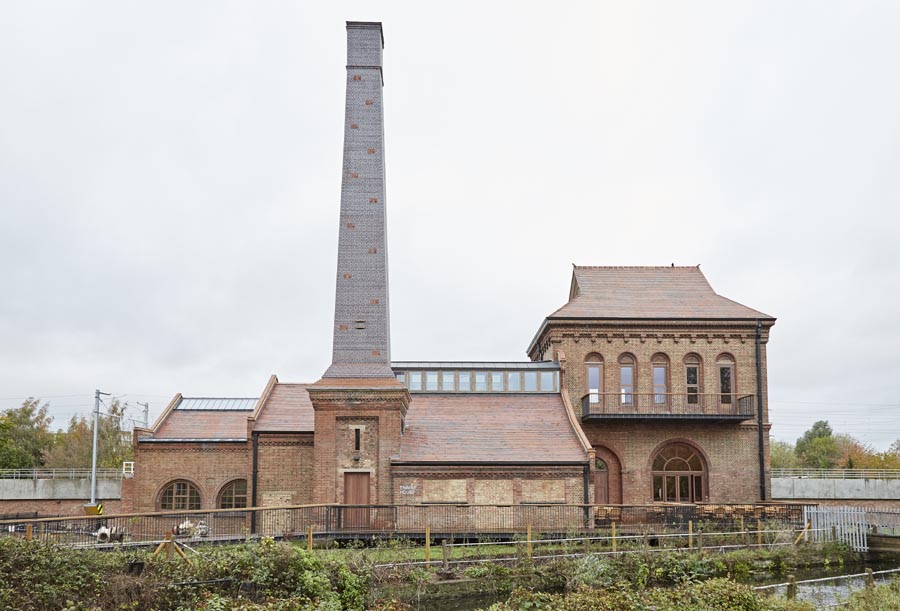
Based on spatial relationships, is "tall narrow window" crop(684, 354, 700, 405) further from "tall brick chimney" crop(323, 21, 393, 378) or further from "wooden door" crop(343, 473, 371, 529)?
"wooden door" crop(343, 473, 371, 529)

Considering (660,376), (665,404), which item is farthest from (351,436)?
(660,376)

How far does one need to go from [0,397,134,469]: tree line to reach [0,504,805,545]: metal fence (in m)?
29.1

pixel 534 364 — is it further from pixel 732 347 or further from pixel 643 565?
pixel 643 565

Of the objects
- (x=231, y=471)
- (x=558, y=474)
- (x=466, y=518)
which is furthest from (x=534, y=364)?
(x=231, y=471)

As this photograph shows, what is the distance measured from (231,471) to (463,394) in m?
8.81

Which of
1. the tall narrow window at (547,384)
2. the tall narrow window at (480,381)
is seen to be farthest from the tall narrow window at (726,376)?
the tall narrow window at (480,381)

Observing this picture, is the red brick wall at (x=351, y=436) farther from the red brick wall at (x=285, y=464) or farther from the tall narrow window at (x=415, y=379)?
the tall narrow window at (x=415, y=379)

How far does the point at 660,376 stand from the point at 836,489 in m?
11.2

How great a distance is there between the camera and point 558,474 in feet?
90.1

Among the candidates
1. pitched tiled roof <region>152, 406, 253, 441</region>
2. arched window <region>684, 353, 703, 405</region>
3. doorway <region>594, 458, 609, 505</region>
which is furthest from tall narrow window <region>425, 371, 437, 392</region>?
arched window <region>684, 353, 703, 405</region>

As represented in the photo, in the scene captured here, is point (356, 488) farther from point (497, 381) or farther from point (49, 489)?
point (49, 489)

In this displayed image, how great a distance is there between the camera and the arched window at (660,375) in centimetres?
3378

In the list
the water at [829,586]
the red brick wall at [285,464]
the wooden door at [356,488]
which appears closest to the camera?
the water at [829,586]

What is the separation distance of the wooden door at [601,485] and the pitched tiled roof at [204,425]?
43.1 feet
